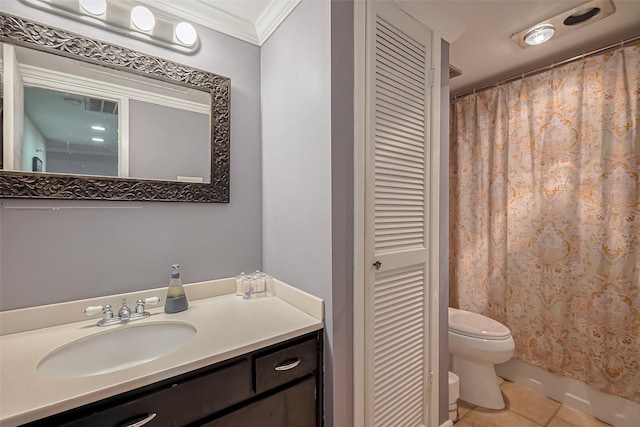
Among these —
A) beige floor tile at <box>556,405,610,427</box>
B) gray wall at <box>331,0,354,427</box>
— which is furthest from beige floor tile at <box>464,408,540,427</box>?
gray wall at <box>331,0,354,427</box>

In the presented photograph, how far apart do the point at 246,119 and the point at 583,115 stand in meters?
2.05

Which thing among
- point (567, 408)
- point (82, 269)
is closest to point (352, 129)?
point (82, 269)

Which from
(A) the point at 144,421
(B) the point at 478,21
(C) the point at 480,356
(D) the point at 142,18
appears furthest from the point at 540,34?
(A) the point at 144,421

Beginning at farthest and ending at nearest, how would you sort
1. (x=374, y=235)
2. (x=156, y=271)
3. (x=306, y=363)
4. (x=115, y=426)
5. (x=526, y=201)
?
(x=526, y=201), (x=156, y=271), (x=374, y=235), (x=306, y=363), (x=115, y=426)

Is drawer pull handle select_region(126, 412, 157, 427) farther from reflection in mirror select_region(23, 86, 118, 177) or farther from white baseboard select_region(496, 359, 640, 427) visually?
white baseboard select_region(496, 359, 640, 427)

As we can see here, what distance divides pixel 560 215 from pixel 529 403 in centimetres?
127

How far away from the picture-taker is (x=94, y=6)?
3.65 feet

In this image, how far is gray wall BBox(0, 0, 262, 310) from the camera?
1029 millimetres

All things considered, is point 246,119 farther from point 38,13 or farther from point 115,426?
point 115,426

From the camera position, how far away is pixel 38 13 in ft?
3.46

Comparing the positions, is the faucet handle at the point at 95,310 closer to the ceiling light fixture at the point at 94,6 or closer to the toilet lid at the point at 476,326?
the ceiling light fixture at the point at 94,6

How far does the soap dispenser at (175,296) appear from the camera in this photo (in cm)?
119

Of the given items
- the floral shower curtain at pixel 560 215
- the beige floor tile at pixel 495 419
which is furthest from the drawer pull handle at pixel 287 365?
the floral shower curtain at pixel 560 215

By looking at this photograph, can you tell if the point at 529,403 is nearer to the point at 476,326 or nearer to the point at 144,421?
the point at 476,326
